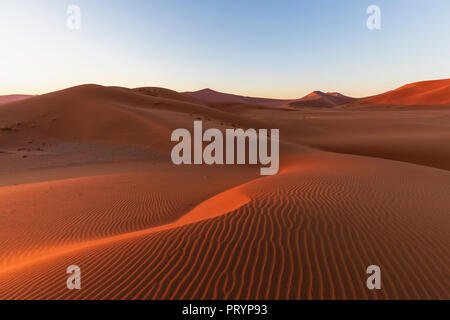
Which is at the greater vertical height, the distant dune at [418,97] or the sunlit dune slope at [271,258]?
the distant dune at [418,97]

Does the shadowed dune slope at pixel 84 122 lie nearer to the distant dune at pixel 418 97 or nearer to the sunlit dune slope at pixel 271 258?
the sunlit dune slope at pixel 271 258

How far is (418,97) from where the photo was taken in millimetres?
96688

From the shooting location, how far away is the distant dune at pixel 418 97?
8846cm

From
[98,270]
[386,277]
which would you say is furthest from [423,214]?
[98,270]

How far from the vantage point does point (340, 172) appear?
9555 millimetres

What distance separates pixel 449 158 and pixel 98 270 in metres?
20.1

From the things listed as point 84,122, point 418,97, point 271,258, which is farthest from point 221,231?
point 418,97

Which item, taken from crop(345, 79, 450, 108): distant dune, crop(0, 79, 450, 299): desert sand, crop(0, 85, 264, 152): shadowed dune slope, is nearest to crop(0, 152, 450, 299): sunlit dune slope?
crop(0, 79, 450, 299): desert sand

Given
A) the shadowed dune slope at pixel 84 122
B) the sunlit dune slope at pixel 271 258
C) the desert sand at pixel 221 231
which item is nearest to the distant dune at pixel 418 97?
the shadowed dune slope at pixel 84 122

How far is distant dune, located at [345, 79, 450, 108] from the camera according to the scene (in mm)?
88463

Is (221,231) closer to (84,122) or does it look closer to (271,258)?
(271,258)

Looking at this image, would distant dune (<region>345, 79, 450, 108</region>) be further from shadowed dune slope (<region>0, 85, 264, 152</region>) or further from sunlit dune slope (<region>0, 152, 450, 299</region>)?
sunlit dune slope (<region>0, 152, 450, 299</region>)
